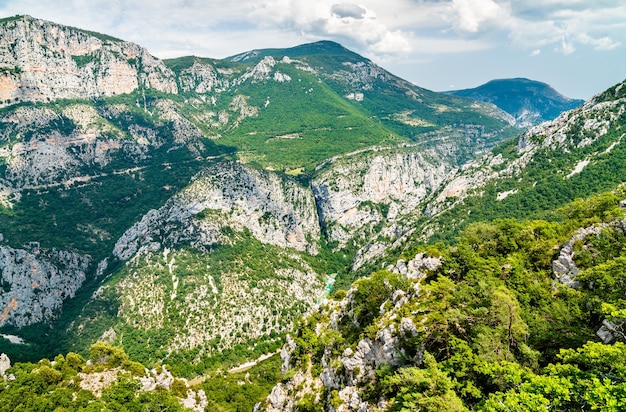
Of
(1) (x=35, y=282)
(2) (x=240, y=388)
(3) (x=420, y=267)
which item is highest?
(3) (x=420, y=267)

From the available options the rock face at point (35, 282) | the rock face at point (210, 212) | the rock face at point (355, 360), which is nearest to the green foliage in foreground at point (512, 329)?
the rock face at point (355, 360)

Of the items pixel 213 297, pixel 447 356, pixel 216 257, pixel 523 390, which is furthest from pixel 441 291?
pixel 216 257

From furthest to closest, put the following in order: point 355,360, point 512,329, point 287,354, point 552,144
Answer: point 552,144
point 287,354
point 355,360
point 512,329

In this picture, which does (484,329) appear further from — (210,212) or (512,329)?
(210,212)

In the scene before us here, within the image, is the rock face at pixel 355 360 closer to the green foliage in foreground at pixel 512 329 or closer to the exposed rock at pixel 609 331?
the green foliage in foreground at pixel 512 329

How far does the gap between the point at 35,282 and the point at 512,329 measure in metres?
174

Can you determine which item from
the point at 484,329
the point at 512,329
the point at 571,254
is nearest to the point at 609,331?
the point at 512,329

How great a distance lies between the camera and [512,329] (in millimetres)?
38875

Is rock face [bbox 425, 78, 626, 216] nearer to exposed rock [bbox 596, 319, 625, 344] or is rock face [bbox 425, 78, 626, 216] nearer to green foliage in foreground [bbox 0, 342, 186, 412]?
exposed rock [bbox 596, 319, 625, 344]

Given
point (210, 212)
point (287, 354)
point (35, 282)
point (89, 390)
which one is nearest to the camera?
point (89, 390)

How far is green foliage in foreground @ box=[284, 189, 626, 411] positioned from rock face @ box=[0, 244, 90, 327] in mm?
133763

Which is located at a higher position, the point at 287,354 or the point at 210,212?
the point at 210,212

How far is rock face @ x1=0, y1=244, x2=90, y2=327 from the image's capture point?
142 m

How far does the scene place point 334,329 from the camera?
236 feet
